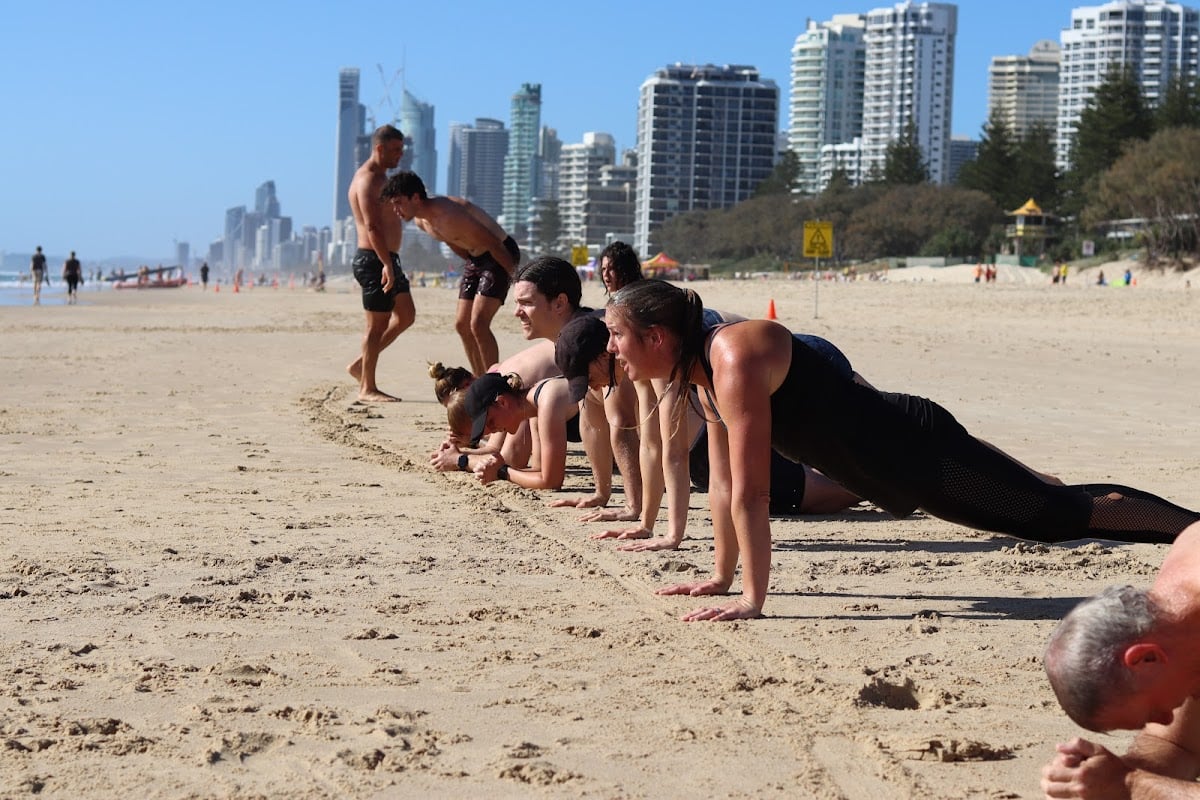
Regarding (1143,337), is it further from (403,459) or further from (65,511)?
(65,511)

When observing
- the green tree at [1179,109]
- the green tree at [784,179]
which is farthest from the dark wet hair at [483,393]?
the green tree at [784,179]

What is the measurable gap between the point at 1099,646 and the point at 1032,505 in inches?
68.4

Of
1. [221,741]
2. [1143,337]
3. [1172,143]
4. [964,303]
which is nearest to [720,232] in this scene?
[1172,143]

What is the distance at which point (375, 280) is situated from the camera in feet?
37.4

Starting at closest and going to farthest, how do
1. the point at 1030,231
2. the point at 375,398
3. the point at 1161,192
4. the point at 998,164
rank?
the point at 375,398 → the point at 1161,192 → the point at 1030,231 → the point at 998,164

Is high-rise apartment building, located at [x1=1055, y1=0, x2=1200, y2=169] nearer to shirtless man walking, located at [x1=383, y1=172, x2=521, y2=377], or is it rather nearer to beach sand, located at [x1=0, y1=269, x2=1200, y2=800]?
shirtless man walking, located at [x1=383, y1=172, x2=521, y2=377]

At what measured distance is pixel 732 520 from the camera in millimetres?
4547

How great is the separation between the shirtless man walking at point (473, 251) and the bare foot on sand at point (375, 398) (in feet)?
3.53

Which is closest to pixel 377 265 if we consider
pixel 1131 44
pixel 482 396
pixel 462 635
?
pixel 482 396

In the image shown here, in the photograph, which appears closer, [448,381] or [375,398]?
[448,381]

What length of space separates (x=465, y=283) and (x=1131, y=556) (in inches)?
232

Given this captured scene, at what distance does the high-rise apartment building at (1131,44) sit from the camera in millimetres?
183875

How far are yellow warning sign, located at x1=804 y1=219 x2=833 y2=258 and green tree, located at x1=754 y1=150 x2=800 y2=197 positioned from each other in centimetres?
9853

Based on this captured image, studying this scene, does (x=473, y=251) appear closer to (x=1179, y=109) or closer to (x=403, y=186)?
(x=403, y=186)
